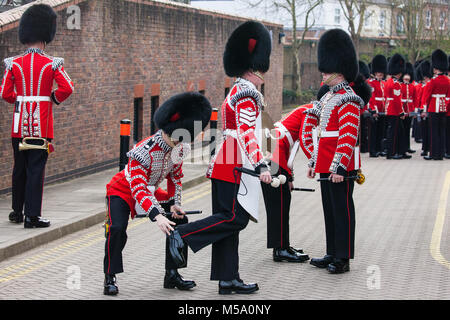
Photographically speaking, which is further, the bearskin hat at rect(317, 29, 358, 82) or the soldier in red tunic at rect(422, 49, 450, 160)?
the soldier in red tunic at rect(422, 49, 450, 160)

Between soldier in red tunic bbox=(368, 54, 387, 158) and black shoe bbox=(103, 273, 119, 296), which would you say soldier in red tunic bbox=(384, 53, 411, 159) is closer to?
soldier in red tunic bbox=(368, 54, 387, 158)

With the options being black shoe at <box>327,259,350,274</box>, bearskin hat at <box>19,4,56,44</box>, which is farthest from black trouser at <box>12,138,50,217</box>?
black shoe at <box>327,259,350,274</box>

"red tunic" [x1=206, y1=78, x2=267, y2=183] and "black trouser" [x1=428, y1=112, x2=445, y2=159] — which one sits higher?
"red tunic" [x1=206, y1=78, x2=267, y2=183]

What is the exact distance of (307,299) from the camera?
729cm

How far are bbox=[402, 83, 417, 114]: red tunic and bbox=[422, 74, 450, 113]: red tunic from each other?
842mm

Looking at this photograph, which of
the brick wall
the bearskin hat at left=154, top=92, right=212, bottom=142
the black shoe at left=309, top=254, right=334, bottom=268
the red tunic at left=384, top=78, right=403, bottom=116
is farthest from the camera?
the red tunic at left=384, top=78, right=403, bottom=116

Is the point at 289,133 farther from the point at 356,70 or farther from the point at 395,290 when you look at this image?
the point at 395,290

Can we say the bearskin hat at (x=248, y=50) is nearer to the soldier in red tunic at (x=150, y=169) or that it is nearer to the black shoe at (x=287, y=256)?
the soldier in red tunic at (x=150, y=169)

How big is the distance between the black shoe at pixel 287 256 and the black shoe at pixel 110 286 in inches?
80.2

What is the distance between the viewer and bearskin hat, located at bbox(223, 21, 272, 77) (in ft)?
25.6

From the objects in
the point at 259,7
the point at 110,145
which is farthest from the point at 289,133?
the point at 259,7

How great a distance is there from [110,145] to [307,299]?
32.5ft

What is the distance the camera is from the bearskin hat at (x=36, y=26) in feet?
34.2

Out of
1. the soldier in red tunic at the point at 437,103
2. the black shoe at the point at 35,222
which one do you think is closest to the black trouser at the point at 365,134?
the soldier in red tunic at the point at 437,103
